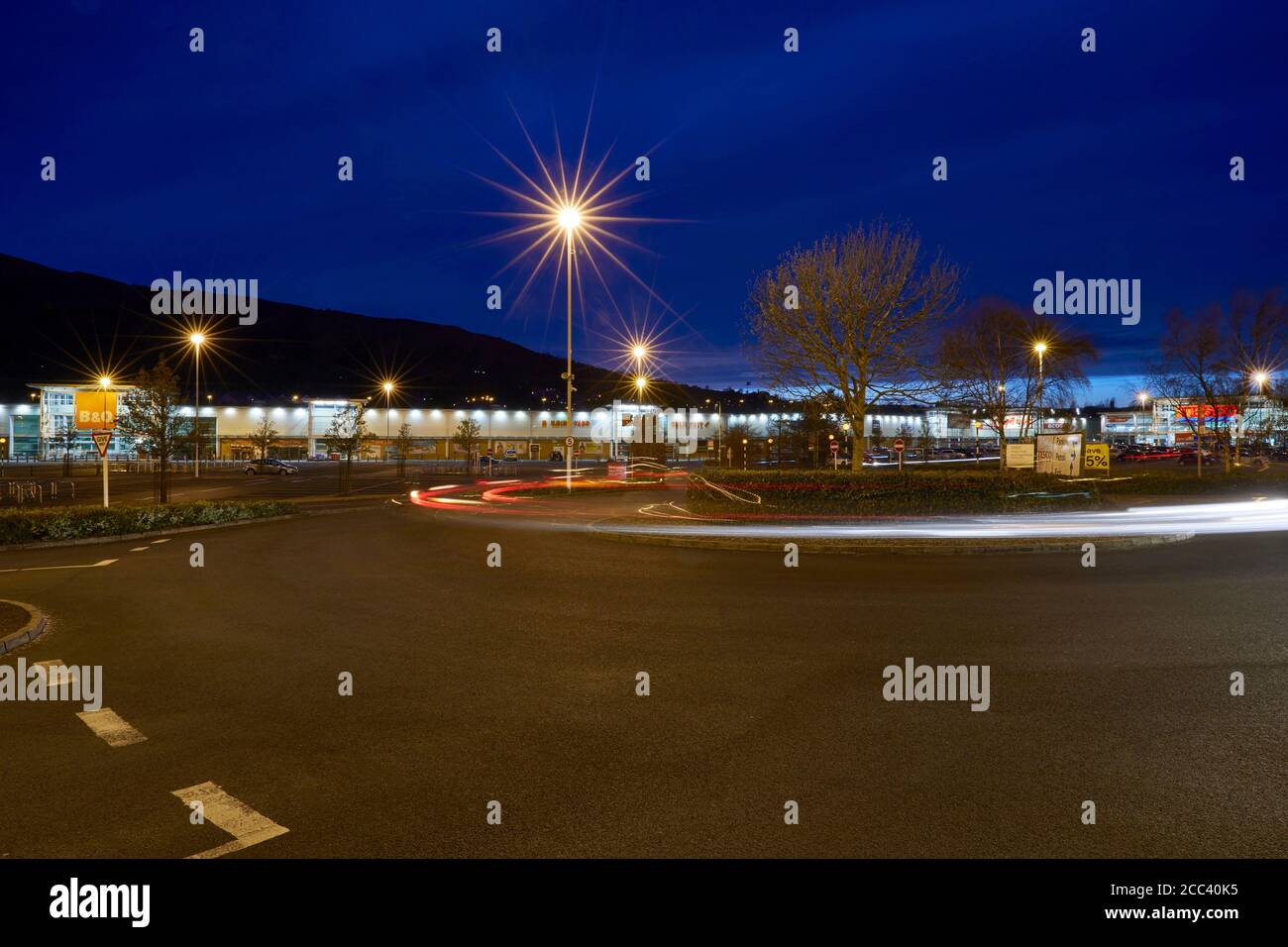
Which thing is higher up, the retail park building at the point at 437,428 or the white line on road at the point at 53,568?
the retail park building at the point at 437,428

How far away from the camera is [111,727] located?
6.46 meters

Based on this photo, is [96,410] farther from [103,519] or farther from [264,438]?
[264,438]

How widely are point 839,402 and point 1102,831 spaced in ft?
86.8

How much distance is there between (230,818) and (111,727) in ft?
8.08

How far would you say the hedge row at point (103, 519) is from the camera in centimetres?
1900

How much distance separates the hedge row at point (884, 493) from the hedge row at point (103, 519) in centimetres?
1348

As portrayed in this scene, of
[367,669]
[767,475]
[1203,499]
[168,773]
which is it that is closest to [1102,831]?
[168,773]

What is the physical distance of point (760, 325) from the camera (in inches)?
1142

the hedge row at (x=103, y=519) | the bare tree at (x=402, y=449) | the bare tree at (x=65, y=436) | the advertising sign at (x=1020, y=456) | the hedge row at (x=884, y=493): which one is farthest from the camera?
the bare tree at (x=65, y=436)

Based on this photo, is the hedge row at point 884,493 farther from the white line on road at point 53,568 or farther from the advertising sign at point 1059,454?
the white line on road at point 53,568

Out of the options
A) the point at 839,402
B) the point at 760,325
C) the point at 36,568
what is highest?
the point at 760,325

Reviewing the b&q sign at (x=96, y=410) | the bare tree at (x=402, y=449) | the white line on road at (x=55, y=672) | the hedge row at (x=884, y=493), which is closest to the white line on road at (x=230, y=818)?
the white line on road at (x=55, y=672)

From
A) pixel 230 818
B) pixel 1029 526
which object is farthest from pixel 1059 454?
pixel 230 818
